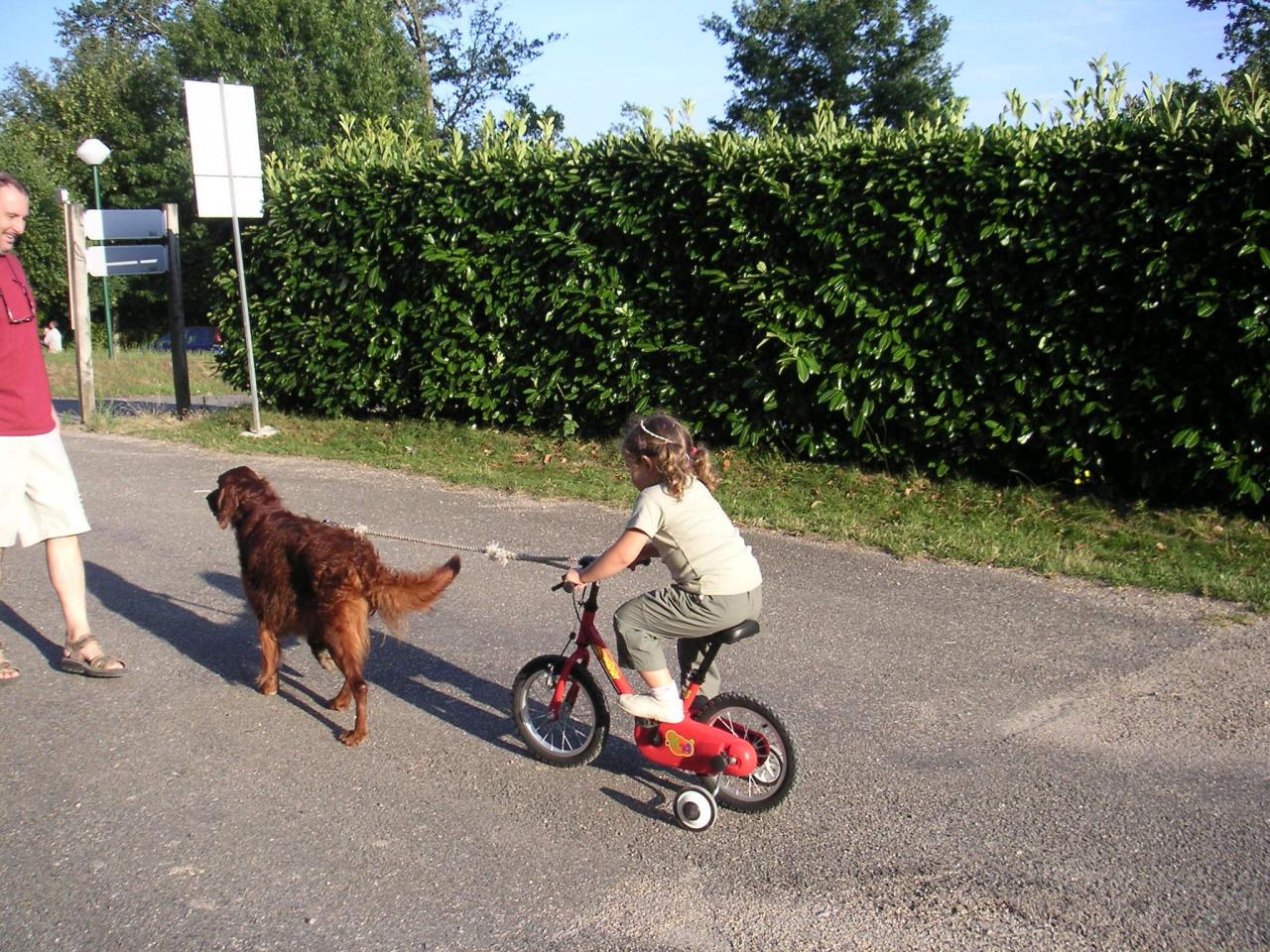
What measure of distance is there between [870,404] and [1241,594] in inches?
130

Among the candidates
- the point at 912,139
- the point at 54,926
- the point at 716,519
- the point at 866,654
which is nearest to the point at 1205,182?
the point at 912,139

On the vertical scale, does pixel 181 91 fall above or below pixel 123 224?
above

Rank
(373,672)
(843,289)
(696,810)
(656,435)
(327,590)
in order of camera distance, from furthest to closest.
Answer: (843,289) < (373,672) < (327,590) < (656,435) < (696,810)

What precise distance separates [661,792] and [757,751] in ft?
1.55

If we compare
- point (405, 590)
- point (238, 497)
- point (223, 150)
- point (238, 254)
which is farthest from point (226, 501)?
point (223, 150)

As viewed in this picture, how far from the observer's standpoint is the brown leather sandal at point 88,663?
18.8 feet

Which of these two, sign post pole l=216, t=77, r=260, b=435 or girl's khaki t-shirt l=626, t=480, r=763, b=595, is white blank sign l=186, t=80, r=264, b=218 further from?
girl's khaki t-shirt l=626, t=480, r=763, b=595

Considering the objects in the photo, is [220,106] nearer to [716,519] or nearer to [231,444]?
Answer: [231,444]

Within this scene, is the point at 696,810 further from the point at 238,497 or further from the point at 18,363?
the point at 18,363

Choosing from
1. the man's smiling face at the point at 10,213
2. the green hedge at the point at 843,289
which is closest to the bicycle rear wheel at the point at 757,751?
the man's smiling face at the point at 10,213

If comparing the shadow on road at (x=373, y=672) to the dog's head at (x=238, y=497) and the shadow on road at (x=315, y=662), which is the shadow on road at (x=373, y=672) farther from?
the dog's head at (x=238, y=497)

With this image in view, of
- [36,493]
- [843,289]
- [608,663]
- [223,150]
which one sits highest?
[223,150]

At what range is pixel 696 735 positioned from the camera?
430 cm

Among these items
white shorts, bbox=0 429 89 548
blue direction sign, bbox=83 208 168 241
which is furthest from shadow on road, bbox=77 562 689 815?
blue direction sign, bbox=83 208 168 241
